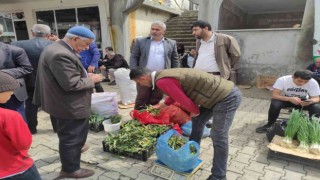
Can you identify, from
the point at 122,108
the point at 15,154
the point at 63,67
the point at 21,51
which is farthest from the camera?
the point at 122,108

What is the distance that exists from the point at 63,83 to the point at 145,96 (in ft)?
7.90

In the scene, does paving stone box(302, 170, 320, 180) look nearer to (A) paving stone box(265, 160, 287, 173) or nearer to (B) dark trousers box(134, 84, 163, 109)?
(A) paving stone box(265, 160, 287, 173)

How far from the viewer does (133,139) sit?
352 centimetres

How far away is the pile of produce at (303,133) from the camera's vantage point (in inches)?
127

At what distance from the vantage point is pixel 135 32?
32.0 ft

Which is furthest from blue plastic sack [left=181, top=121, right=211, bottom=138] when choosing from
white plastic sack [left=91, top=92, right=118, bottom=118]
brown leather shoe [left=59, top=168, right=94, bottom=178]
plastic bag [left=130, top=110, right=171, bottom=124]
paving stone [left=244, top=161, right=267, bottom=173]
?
brown leather shoe [left=59, top=168, right=94, bottom=178]

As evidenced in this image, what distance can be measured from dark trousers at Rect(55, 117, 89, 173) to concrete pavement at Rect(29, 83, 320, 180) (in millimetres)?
399

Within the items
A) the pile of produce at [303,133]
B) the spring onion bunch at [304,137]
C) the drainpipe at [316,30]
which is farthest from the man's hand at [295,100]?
the drainpipe at [316,30]

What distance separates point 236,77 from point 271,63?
1.19m

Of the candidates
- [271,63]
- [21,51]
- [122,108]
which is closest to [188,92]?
[21,51]

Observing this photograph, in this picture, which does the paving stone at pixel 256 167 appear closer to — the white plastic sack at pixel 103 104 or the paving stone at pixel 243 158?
the paving stone at pixel 243 158

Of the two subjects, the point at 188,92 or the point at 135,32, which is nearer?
the point at 188,92

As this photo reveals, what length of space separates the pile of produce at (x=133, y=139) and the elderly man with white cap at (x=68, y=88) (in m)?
0.76

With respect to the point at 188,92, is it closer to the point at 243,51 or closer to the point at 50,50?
the point at 50,50
